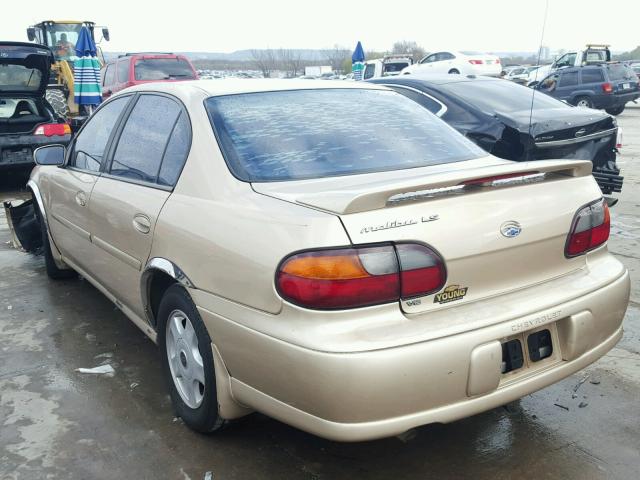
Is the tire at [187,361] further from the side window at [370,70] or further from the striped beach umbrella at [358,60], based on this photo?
the side window at [370,70]

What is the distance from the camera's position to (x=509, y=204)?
7.66 ft

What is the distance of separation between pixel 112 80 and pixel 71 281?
1316 cm

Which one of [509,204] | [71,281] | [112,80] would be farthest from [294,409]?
[112,80]

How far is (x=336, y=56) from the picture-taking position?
2813 inches

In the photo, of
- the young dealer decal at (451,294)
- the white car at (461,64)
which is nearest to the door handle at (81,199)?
the young dealer decal at (451,294)

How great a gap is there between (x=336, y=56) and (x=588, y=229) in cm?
7197

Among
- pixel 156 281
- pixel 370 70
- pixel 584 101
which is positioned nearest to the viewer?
pixel 156 281

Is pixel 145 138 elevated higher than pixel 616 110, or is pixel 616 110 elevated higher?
pixel 145 138

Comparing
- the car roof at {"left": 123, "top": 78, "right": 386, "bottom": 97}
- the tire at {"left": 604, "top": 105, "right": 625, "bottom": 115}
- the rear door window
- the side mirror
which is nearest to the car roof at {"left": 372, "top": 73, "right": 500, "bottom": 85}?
the car roof at {"left": 123, "top": 78, "right": 386, "bottom": 97}

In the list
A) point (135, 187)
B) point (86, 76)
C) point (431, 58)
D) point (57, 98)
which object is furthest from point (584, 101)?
point (135, 187)

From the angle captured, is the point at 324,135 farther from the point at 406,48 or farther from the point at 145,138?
the point at 406,48

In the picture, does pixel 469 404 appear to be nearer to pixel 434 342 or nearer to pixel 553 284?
pixel 434 342

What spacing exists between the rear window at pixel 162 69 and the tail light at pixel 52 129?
6.66 metres

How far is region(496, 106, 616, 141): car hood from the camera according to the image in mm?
5648
